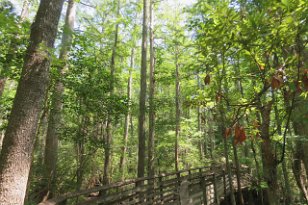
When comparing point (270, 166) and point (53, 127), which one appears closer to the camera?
point (270, 166)

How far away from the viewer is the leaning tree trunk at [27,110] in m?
3.10

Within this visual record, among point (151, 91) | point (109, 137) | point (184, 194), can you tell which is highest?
point (151, 91)

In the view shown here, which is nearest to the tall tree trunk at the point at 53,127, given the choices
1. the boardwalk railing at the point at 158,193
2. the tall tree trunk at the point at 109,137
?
the boardwalk railing at the point at 158,193

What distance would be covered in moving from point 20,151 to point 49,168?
4.54 meters

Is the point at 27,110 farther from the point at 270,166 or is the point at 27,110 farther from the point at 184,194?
the point at 184,194

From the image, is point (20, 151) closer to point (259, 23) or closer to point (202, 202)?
point (259, 23)

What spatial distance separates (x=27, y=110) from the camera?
3.35m

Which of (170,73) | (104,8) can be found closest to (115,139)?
(170,73)

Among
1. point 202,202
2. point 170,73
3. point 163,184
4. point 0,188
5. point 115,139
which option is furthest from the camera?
point 115,139

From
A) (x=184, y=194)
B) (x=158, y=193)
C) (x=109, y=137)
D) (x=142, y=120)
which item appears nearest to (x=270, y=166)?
(x=184, y=194)

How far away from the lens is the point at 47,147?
25.0 ft

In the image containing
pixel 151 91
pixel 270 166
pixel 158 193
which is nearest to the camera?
pixel 270 166

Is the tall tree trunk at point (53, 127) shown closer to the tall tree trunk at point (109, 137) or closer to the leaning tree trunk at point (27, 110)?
the tall tree trunk at point (109, 137)

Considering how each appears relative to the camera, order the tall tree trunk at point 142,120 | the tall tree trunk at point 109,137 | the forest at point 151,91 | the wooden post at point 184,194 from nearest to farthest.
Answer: the forest at point 151,91
the wooden post at point 184,194
the tall tree trunk at point 109,137
the tall tree trunk at point 142,120
